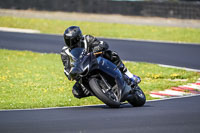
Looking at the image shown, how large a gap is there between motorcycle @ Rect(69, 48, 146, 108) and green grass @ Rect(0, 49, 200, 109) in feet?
4.99

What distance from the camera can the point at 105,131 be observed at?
7.14 meters

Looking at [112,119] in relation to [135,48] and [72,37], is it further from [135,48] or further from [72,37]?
[135,48]

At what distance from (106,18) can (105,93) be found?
2579 cm

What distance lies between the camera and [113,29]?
30.4 meters

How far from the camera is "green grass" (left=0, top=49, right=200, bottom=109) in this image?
10.7m

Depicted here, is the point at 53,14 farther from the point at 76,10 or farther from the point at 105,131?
the point at 105,131

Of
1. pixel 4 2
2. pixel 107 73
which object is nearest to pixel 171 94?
pixel 107 73

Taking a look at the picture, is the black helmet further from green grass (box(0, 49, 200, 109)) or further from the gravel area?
the gravel area

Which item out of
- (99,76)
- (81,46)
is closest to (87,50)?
(81,46)

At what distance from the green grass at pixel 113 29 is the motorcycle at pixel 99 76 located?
16984mm

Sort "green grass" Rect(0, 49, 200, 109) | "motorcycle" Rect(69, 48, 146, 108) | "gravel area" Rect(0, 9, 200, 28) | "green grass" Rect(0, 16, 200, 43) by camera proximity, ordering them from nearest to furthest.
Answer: "motorcycle" Rect(69, 48, 146, 108)
"green grass" Rect(0, 49, 200, 109)
"green grass" Rect(0, 16, 200, 43)
"gravel area" Rect(0, 9, 200, 28)

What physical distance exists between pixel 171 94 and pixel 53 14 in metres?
24.8

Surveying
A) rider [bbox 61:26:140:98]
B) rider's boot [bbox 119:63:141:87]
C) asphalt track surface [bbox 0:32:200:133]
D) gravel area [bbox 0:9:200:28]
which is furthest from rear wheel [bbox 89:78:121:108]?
gravel area [bbox 0:9:200:28]

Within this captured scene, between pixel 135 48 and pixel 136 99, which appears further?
pixel 135 48
